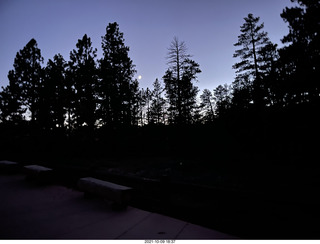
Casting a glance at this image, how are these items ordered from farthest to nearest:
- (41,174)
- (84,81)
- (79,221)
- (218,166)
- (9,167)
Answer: (84,81)
(218,166)
(9,167)
(41,174)
(79,221)

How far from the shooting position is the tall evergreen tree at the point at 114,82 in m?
21.6

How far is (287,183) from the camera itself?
9.02m

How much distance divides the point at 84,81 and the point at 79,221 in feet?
69.3

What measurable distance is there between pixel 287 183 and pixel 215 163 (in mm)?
6511

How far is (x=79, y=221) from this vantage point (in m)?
3.77

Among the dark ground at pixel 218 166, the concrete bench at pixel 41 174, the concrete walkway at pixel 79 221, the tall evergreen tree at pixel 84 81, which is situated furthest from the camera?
the tall evergreen tree at pixel 84 81

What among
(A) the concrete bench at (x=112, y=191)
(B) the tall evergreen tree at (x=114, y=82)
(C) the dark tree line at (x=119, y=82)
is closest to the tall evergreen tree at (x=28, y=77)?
(C) the dark tree line at (x=119, y=82)

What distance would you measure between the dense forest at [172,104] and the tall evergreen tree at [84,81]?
0.42 feet

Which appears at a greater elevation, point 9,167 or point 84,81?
point 84,81

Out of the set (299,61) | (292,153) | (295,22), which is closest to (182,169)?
(292,153)

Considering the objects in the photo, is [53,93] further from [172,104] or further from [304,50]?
[304,50]

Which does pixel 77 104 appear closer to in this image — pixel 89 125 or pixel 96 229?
pixel 89 125

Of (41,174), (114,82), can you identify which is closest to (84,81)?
(114,82)

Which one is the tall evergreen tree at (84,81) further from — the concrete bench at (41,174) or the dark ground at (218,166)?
the concrete bench at (41,174)
